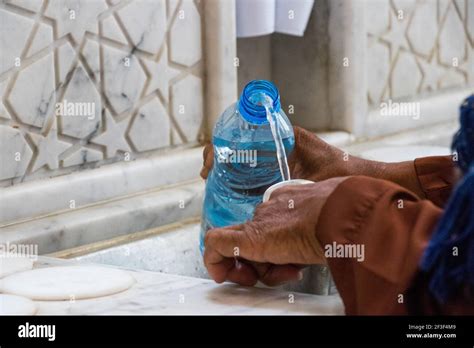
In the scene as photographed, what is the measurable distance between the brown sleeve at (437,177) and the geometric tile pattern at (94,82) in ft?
1.93

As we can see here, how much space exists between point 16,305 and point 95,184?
602 millimetres

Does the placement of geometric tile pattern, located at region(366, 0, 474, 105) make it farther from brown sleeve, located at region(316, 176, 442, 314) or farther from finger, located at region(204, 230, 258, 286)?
brown sleeve, located at region(316, 176, 442, 314)

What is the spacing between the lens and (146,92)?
2.03 metres

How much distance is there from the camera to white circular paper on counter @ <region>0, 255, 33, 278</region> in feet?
5.03

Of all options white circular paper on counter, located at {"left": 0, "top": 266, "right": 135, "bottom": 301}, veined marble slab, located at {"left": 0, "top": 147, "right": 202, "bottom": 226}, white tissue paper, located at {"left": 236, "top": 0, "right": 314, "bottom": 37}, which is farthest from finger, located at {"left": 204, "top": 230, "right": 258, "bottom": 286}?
white tissue paper, located at {"left": 236, "top": 0, "right": 314, "bottom": 37}

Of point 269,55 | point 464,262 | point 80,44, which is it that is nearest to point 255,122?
point 80,44

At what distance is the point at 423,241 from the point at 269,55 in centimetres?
141

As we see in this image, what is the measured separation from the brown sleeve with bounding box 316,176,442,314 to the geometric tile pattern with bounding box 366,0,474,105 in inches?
52.4

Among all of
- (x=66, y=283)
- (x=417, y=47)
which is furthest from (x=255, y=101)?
(x=417, y=47)

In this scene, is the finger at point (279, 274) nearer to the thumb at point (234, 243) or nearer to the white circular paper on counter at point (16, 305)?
the thumb at point (234, 243)

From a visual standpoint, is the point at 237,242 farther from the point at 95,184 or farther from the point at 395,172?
the point at 95,184

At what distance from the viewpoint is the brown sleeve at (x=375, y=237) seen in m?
1.21

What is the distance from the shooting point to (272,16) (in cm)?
229

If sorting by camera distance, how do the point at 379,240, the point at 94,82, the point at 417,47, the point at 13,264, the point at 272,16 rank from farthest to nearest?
the point at 417,47 → the point at 272,16 → the point at 94,82 → the point at 13,264 → the point at 379,240
